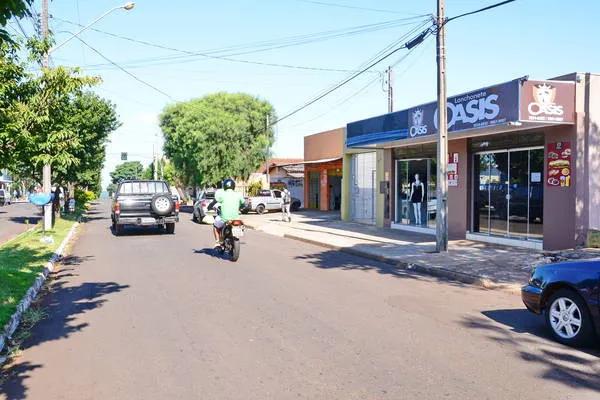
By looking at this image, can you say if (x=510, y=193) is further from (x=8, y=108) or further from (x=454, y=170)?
(x=8, y=108)

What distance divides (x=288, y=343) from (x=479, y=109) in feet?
32.6

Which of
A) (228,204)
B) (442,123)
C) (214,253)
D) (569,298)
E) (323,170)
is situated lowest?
(214,253)

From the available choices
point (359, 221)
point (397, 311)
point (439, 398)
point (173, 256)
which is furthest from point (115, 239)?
point (439, 398)

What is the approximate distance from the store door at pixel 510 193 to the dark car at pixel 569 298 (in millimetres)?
8132

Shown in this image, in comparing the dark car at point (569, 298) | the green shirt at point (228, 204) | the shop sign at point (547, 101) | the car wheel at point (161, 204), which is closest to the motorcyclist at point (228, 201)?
the green shirt at point (228, 204)

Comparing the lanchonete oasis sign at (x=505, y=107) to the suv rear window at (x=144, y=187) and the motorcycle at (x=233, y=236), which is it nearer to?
the motorcycle at (x=233, y=236)

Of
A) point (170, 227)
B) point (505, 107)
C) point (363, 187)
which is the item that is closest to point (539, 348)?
point (505, 107)

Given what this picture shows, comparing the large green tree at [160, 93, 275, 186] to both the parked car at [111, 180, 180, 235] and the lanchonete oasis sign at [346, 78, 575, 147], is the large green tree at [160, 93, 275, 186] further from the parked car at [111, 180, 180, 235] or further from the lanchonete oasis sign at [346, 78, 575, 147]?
the lanchonete oasis sign at [346, 78, 575, 147]

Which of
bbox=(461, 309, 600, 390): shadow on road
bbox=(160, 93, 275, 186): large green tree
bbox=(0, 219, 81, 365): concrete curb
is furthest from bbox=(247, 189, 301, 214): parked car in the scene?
bbox=(461, 309, 600, 390): shadow on road

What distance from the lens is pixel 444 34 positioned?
13.5 m

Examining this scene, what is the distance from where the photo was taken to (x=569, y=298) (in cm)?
612

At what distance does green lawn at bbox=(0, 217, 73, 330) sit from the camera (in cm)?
751

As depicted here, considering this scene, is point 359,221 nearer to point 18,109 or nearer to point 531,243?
point 531,243

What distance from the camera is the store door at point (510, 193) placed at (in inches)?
559
